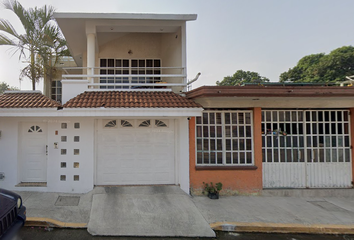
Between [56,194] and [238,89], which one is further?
[56,194]

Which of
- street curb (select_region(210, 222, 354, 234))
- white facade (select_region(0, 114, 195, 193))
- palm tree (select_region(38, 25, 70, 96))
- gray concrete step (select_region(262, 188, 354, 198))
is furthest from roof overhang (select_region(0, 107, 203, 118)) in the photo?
palm tree (select_region(38, 25, 70, 96))

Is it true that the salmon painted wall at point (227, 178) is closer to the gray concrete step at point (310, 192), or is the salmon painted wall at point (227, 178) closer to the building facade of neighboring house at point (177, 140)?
the building facade of neighboring house at point (177, 140)

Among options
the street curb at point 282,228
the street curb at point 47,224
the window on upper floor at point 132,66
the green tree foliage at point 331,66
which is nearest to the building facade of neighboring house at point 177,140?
the street curb at point 47,224

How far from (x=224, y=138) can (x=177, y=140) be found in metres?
1.63

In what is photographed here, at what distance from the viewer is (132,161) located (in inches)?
254

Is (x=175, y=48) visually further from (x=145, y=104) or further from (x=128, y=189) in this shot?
(x=128, y=189)

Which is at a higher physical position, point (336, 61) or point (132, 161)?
point (336, 61)

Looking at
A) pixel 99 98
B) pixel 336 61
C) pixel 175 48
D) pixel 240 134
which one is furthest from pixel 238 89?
pixel 336 61

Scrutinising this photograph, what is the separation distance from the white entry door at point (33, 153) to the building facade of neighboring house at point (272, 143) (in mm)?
4896

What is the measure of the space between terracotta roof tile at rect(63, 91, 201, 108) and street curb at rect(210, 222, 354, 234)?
3.24 meters

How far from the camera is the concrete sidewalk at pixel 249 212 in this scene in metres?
4.57

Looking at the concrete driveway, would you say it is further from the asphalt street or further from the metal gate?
the metal gate

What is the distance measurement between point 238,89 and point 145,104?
2.71 metres

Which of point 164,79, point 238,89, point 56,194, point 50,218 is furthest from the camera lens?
point 164,79
